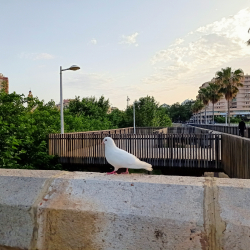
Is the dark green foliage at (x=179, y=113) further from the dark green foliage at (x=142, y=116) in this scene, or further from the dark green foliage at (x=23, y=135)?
the dark green foliage at (x=23, y=135)

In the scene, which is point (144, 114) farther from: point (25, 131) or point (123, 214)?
point (123, 214)

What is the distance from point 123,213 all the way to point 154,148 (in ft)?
38.0

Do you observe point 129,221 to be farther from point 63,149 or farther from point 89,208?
point 63,149

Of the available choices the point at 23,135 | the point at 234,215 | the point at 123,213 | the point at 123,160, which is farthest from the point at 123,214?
the point at 23,135

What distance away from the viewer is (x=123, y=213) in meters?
1.48

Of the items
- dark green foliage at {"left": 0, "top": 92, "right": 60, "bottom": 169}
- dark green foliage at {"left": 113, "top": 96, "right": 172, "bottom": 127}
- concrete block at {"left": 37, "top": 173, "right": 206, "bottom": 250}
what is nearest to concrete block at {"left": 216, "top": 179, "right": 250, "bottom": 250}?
concrete block at {"left": 37, "top": 173, "right": 206, "bottom": 250}

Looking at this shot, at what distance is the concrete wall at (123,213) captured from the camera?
54.1 inches

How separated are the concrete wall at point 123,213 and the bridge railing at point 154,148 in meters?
10.8

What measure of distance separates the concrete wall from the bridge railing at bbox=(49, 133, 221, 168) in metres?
10.8

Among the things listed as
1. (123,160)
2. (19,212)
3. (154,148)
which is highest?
(123,160)

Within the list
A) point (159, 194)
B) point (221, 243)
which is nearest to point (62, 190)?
point (159, 194)

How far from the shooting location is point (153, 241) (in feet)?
4.70

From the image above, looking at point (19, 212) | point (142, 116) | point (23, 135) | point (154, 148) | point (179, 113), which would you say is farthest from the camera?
point (179, 113)

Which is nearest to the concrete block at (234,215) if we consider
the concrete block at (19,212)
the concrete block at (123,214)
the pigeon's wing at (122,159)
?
the concrete block at (123,214)
